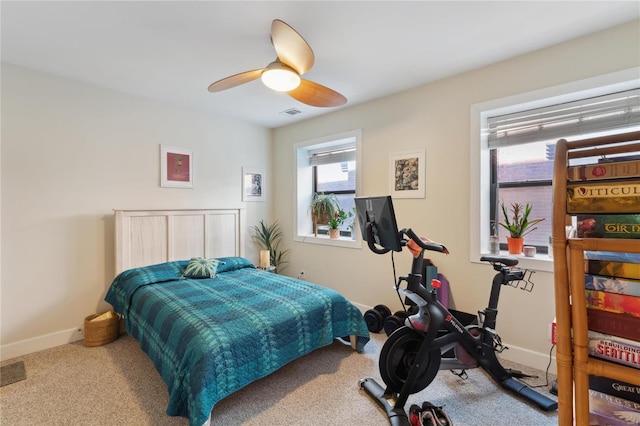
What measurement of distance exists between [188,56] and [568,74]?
2.96 m

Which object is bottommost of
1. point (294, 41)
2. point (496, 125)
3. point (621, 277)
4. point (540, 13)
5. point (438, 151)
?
point (621, 277)

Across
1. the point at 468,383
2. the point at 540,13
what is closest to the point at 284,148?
the point at 540,13

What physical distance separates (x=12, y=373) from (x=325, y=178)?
12.1 feet

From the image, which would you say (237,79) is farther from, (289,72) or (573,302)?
(573,302)

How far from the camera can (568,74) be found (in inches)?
86.6

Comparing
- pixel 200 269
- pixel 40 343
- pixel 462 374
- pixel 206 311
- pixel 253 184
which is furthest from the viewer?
pixel 253 184

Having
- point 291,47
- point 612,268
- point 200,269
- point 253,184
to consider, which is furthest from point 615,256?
point 253,184

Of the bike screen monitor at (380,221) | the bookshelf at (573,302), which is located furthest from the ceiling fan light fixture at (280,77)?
the bookshelf at (573,302)

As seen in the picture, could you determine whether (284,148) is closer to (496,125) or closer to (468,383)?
(496,125)

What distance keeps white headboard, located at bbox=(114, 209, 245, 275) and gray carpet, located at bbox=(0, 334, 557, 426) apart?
3.37 ft

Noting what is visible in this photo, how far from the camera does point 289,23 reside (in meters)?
1.98

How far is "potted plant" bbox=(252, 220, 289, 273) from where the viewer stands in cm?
439

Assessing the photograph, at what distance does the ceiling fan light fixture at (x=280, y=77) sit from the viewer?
1990 mm

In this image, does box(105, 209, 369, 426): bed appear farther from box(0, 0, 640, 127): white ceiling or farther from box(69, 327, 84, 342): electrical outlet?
box(0, 0, 640, 127): white ceiling
